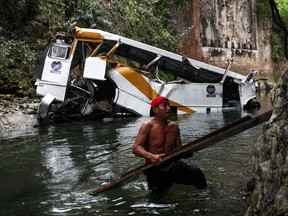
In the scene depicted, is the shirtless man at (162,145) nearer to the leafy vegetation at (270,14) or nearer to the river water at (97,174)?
the river water at (97,174)

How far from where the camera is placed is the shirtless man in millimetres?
5457

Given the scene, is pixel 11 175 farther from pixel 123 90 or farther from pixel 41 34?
pixel 41 34

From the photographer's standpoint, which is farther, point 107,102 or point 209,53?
point 209,53

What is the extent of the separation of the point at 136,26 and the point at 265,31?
60.0 ft

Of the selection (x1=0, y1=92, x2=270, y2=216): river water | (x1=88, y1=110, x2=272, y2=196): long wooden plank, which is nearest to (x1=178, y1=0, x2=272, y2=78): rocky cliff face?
(x1=0, y1=92, x2=270, y2=216): river water

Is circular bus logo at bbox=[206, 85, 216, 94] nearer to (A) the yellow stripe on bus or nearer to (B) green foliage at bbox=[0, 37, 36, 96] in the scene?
(A) the yellow stripe on bus

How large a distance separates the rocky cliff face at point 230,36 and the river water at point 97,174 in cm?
1726

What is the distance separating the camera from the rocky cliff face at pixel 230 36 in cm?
2938

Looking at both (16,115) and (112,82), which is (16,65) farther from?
(112,82)

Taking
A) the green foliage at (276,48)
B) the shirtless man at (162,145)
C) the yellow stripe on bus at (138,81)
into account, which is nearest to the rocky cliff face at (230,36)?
the green foliage at (276,48)

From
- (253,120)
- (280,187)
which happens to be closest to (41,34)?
(253,120)

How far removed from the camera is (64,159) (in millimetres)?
8727

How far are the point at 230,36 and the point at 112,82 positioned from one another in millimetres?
19881

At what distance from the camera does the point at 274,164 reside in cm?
373
